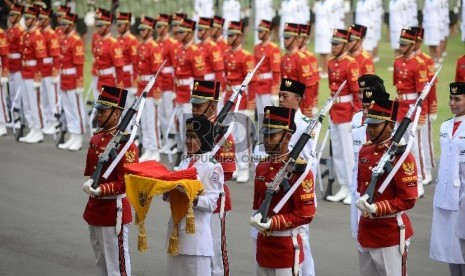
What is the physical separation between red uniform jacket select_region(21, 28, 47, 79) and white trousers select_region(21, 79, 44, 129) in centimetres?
17

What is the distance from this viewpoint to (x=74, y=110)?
Answer: 18781 millimetres

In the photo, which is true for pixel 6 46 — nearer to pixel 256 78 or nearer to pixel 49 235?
pixel 256 78

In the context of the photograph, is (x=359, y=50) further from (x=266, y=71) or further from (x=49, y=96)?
(x=49, y=96)

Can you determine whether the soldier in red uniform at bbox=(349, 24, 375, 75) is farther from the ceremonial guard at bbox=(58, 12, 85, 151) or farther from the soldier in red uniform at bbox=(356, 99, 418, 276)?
the soldier in red uniform at bbox=(356, 99, 418, 276)

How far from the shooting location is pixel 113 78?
18188mm

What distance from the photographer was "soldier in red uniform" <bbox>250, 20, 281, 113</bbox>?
17086 millimetres

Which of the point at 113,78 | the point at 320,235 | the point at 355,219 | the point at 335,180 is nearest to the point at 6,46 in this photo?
the point at 113,78

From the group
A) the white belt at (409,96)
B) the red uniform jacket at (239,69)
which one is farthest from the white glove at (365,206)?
the red uniform jacket at (239,69)

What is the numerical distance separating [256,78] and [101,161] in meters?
7.20

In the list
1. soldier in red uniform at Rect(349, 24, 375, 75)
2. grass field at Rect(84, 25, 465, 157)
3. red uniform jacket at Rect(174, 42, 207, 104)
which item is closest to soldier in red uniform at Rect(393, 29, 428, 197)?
soldier in red uniform at Rect(349, 24, 375, 75)

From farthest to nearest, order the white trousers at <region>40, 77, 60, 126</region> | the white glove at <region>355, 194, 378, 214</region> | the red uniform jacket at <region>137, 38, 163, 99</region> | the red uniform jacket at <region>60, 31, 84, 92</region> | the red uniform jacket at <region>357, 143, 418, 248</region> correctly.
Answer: the white trousers at <region>40, 77, 60, 126</region> < the red uniform jacket at <region>60, 31, 84, 92</region> < the red uniform jacket at <region>137, 38, 163, 99</region> < the red uniform jacket at <region>357, 143, 418, 248</region> < the white glove at <region>355, 194, 378, 214</region>

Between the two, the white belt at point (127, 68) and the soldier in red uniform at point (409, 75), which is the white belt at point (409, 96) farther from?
the white belt at point (127, 68)

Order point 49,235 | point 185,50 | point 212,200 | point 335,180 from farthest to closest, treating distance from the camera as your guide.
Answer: point 185,50
point 335,180
point 49,235
point 212,200

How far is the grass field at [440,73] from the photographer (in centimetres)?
2084
